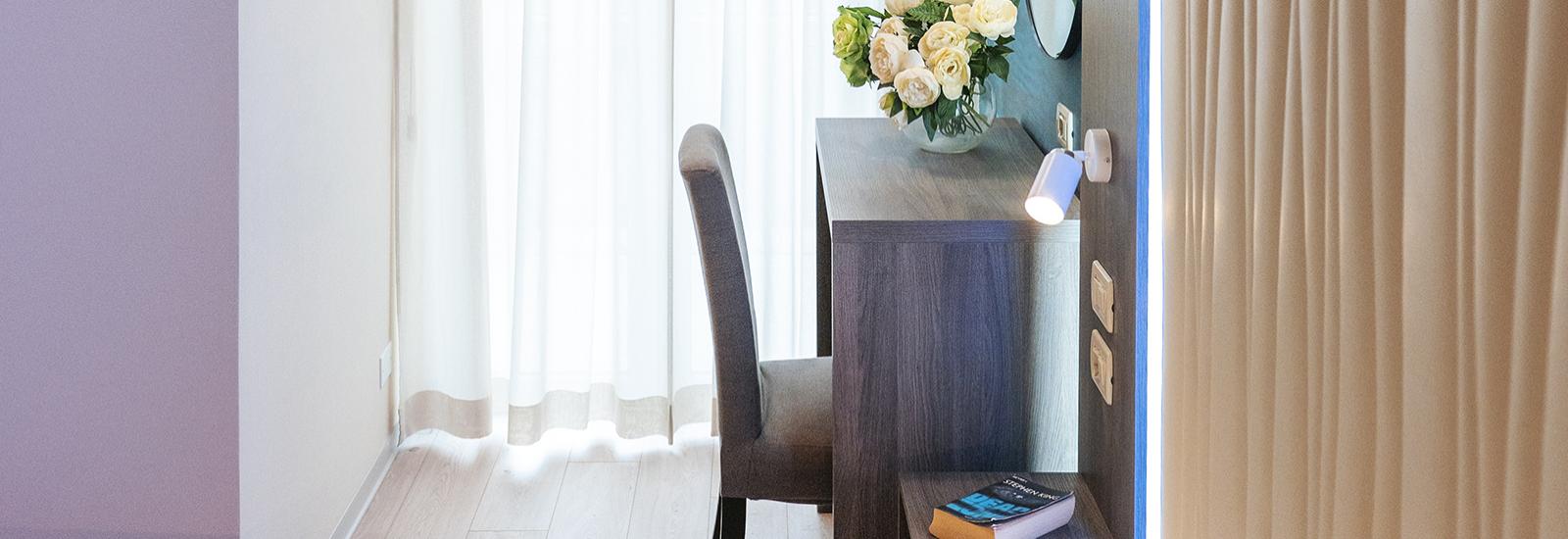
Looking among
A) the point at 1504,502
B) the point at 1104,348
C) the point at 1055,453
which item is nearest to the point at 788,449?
the point at 1055,453

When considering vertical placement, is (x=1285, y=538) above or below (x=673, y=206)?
below

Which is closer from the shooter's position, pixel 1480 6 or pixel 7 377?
pixel 1480 6

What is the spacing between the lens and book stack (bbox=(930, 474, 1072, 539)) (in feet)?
5.78

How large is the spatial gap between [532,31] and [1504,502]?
9.86 feet

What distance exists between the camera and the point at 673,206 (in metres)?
3.62

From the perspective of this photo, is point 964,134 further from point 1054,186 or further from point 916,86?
point 1054,186

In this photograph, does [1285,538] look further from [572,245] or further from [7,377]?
[572,245]

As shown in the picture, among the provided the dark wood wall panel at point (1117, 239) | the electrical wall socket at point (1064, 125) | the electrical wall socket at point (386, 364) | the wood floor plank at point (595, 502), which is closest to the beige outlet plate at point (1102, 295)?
the dark wood wall panel at point (1117, 239)

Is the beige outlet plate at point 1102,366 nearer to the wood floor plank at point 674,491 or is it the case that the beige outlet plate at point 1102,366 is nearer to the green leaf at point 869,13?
the green leaf at point 869,13

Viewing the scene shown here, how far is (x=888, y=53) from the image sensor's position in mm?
2369

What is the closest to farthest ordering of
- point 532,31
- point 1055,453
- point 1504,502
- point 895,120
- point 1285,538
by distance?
point 1504,502 → point 1285,538 → point 1055,453 → point 895,120 → point 532,31

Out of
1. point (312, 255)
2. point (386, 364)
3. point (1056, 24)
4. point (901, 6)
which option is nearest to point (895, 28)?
point (901, 6)

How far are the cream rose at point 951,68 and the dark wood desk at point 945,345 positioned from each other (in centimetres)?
28

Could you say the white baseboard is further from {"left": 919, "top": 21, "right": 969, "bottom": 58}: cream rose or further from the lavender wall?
{"left": 919, "top": 21, "right": 969, "bottom": 58}: cream rose
